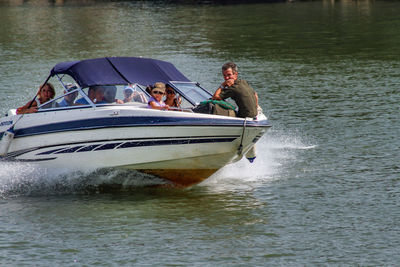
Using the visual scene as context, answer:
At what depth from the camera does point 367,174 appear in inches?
583

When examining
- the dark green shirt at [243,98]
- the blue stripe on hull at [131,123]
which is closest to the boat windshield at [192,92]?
the dark green shirt at [243,98]

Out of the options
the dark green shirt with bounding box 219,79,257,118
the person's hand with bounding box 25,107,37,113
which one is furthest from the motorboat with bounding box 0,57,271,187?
the dark green shirt with bounding box 219,79,257,118

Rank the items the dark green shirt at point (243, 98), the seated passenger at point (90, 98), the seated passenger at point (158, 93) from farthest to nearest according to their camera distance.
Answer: the seated passenger at point (90, 98) → the seated passenger at point (158, 93) → the dark green shirt at point (243, 98)

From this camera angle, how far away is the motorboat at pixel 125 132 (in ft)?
41.2

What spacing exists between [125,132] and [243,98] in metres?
2.11

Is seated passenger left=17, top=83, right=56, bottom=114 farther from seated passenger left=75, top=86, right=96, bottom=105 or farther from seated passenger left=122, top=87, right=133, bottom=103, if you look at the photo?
seated passenger left=122, top=87, right=133, bottom=103

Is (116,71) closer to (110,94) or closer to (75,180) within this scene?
(110,94)

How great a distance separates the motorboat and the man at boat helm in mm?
238

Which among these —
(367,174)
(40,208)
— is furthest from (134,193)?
(367,174)

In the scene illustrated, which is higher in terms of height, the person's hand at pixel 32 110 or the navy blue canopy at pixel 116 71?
the navy blue canopy at pixel 116 71

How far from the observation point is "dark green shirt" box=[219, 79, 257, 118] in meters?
12.7

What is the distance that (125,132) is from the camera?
41.7ft

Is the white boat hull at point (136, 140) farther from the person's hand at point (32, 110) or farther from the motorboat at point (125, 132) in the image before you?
the person's hand at point (32, 110)

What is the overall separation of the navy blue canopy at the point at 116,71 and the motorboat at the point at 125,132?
0.7 inches
